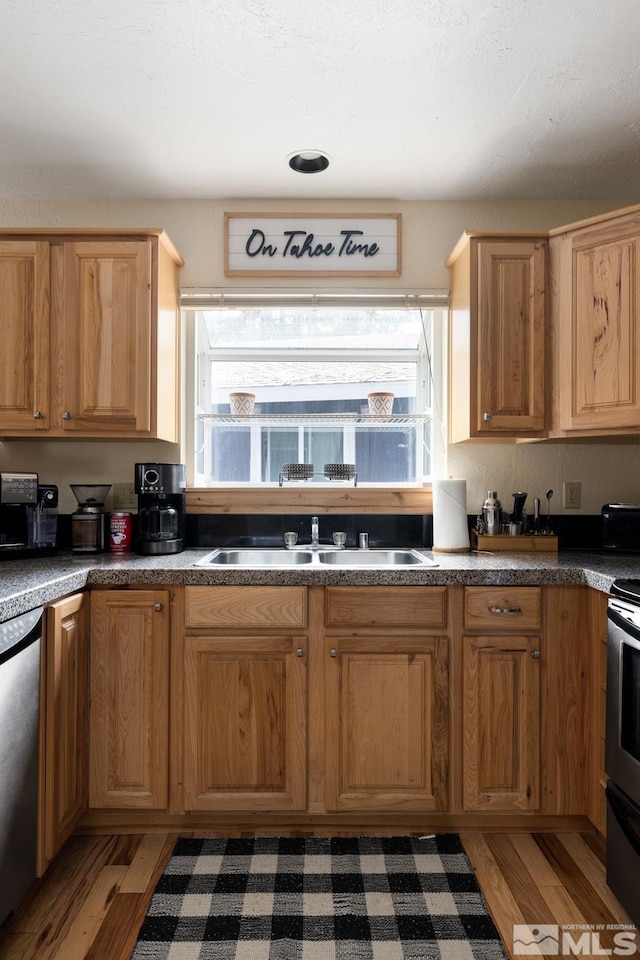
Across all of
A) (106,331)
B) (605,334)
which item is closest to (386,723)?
(605,334)

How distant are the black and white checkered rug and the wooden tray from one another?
1.09 m

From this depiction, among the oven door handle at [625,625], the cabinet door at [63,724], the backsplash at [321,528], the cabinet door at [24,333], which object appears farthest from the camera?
the backsplash at [321,528]

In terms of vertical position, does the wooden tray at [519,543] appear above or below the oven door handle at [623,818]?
above

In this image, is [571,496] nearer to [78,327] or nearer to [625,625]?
[625,625]

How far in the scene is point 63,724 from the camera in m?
1.84

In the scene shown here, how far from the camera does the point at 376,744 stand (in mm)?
2025

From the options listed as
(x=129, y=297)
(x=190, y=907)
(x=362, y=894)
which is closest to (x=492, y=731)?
(x=362, y=894)

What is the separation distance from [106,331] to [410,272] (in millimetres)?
1364

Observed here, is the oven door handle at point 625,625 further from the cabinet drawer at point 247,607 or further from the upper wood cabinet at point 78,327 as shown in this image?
the upper wood cabinet at point 78,327

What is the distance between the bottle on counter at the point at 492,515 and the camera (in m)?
2.50

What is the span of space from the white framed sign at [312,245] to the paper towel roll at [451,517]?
1.01 m

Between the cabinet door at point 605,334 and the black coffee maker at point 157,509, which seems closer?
the cabinet door at point 605,334

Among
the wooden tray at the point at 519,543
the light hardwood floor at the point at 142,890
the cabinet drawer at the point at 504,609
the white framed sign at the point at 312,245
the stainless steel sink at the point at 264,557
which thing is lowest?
the light hardwood floor at the point at 142,890

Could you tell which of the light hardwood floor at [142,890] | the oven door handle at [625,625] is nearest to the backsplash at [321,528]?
the oven door handle at [625,625]
